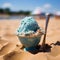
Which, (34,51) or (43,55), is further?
(34,51)

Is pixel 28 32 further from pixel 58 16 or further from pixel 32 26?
pixel 58 16

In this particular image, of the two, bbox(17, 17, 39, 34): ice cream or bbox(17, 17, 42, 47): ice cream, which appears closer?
bbox(17, 17, 42, 47): ice cream

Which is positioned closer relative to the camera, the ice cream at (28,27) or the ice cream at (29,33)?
the ice cream at (29,33)

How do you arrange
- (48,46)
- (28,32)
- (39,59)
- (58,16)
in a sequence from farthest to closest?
(58,16), (48,46), (28,32), (39,59)

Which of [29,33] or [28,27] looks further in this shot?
[28,27]

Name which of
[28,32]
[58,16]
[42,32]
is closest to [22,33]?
[28,32]

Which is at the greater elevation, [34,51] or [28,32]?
[28,32]

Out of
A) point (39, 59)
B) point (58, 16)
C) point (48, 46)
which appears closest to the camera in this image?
point (39, 59)
